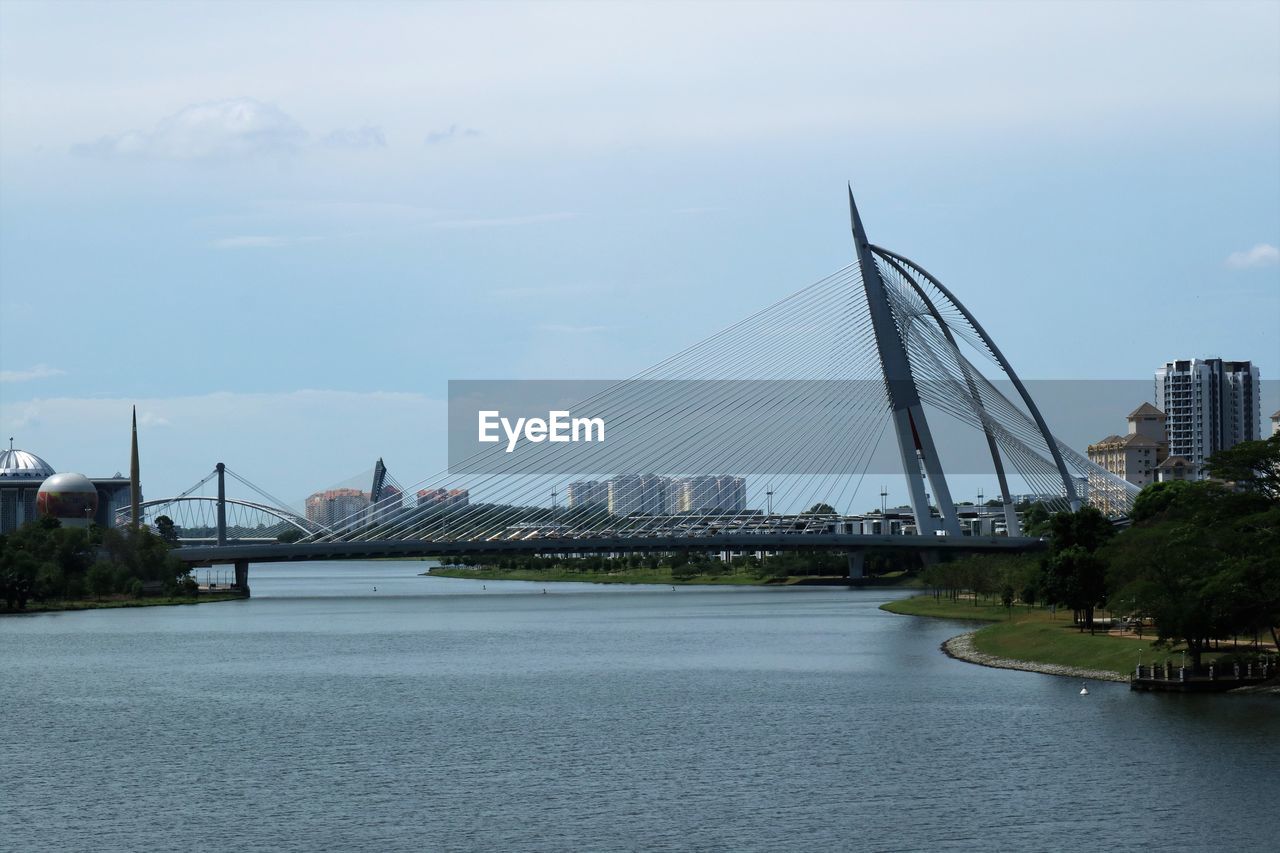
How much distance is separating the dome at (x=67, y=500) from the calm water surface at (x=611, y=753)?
82.3 m

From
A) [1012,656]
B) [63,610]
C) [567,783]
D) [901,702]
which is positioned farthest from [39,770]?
[63,610]

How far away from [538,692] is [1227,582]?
19542 millimetres

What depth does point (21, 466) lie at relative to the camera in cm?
16488

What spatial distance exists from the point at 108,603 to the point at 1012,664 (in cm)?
6290

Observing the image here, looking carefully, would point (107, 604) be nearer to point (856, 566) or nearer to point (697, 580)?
point (856, 566)

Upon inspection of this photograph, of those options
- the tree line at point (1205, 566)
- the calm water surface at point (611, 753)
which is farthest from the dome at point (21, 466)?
→ the tree line at point (1205, 566)

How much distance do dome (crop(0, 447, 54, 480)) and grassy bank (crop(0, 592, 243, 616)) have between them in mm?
61455

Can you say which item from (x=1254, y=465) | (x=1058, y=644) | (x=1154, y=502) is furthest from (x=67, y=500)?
(x=1254, y=465)

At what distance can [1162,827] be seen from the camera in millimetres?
27938

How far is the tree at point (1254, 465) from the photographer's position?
49.0 metres

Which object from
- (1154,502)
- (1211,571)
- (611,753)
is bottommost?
(611,753)

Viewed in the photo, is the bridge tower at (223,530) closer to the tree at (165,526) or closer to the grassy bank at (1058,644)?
the tree at (165,526)

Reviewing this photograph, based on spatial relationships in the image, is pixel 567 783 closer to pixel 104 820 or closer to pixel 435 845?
pixel 435 845

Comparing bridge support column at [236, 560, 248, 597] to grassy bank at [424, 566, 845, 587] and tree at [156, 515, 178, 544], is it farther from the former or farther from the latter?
tree at [156, 515, 178, 544]
